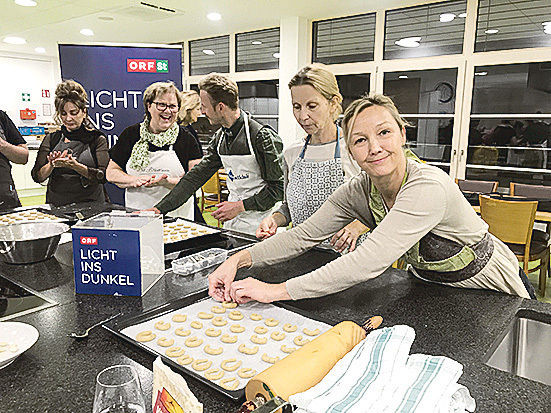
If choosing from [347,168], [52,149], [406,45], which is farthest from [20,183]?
[347,168]

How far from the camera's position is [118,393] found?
24.6 inches

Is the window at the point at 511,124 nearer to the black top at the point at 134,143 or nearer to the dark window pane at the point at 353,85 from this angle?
the dark window pane at the point at 353,85

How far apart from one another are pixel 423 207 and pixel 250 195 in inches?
53.9

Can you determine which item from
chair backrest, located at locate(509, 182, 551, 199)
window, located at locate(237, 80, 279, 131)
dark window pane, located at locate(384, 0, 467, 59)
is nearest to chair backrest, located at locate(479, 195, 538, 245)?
chair backrest, located at locate(509, 182, 551, 199)

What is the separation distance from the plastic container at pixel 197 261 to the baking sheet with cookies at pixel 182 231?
237 millimetres

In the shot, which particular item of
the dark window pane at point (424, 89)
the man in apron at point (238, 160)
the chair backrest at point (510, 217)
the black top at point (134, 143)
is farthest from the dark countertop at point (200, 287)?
the dark window pane at point (424, 89)

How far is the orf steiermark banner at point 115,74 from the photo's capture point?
352 centimetres

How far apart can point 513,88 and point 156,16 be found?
4233 millimetres

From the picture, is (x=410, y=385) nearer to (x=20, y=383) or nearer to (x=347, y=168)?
(x=20, y=383)

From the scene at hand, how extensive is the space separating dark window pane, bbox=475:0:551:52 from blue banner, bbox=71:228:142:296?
15.1 feet

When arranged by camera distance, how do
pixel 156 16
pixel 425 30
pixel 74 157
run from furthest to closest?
pixel 156 16
pixel 425 30
pixel 74 157

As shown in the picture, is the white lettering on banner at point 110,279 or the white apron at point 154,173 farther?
the white apron at point 154,173

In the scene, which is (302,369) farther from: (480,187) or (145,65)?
(480,187)

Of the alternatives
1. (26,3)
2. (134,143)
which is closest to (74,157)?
(134,143)
